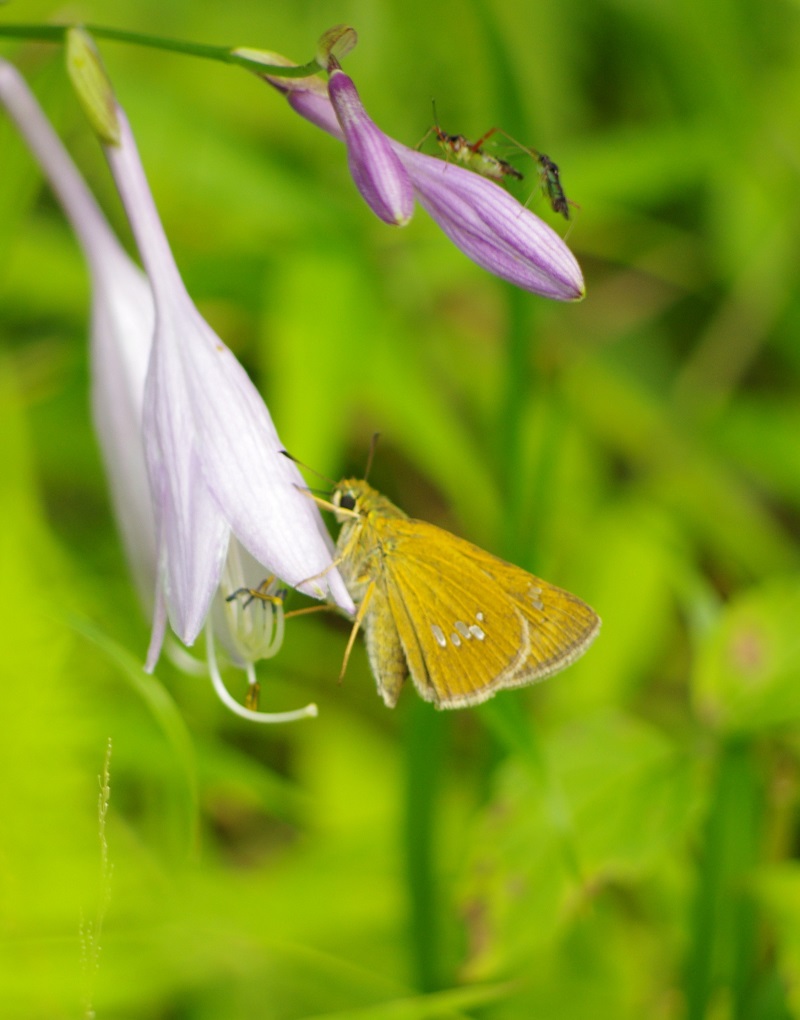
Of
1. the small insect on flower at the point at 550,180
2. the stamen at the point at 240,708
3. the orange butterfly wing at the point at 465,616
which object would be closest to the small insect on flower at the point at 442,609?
the orange butterfly wing at the point at 465,616

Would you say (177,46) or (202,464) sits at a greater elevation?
(177,46)

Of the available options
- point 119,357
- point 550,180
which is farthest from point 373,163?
point 119,357

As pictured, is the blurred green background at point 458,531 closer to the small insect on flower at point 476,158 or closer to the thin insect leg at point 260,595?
the thin insect leg at point 260,595

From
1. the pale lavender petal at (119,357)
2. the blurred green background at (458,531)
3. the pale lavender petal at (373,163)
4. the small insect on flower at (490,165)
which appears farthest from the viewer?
the blurred green background at (458,531)

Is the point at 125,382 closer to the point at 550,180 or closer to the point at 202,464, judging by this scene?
the point at 202,464

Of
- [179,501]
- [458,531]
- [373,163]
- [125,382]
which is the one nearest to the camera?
[373,163]

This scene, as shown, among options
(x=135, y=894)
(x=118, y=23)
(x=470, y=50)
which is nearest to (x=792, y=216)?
(x=470, y=50)

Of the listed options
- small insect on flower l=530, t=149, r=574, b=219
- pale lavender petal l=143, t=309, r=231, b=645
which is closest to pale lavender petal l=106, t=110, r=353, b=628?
pale lavender petal l=143, t=309, r=231, b=645
